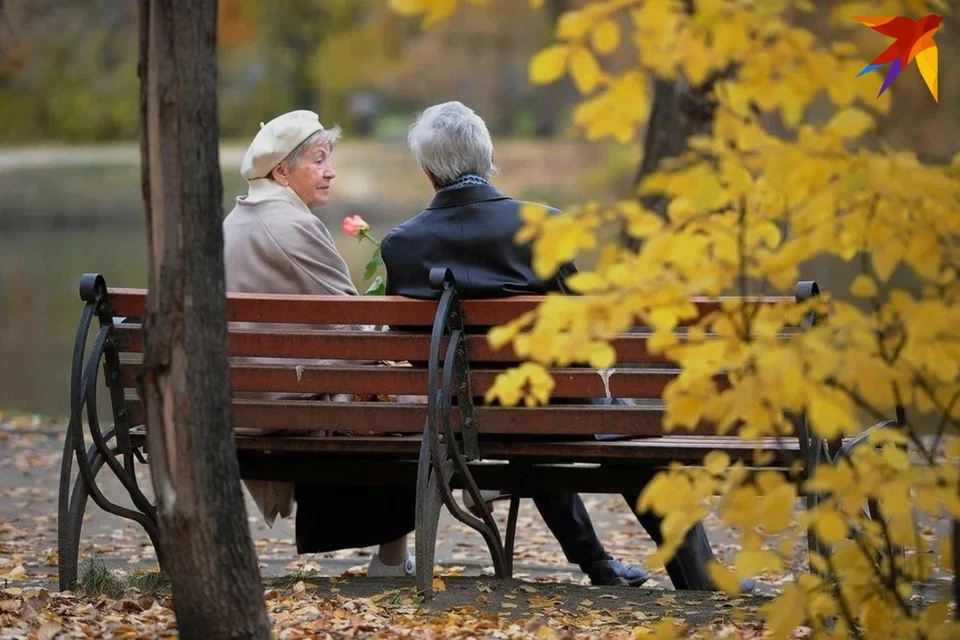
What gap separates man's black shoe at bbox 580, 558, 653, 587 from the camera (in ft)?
14.9

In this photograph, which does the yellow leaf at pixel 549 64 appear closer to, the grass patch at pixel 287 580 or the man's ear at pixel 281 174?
the grass patch at pixel 287 580

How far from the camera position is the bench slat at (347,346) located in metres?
3.96

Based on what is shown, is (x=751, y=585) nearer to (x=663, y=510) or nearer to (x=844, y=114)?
(x=663, y=510)

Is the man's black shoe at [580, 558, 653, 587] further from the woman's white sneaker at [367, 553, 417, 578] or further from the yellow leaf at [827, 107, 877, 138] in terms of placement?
the yellow leaf at [827, 107, 877, 138]

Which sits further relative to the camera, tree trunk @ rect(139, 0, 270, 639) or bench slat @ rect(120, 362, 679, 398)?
bench slat @ rect(120, 362, 679, 398)

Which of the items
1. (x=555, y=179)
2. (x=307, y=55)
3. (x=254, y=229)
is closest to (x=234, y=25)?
(x=307, y=55)

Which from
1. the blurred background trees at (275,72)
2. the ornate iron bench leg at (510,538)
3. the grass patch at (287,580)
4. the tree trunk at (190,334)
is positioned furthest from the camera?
the blurred background trees at (275,72)

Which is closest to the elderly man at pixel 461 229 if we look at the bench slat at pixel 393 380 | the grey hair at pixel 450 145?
the grey hair at pixel 450 145

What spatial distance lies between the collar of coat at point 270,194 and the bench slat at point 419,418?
0.73 m

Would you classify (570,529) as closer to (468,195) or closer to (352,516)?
(352,516)

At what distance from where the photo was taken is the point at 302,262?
4.42 meters

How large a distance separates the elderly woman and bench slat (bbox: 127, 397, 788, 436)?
47 centimetres

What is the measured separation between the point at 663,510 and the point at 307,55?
1738 inches

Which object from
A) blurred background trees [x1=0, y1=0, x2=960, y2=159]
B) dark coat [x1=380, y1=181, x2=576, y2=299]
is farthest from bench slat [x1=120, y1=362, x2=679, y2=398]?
blurred background trees [x1=0, y1=0, x2=960, y2=159]
